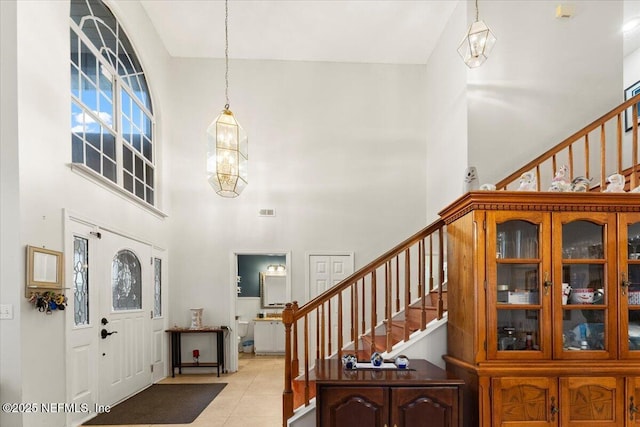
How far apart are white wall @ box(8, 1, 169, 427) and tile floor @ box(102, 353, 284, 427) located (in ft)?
4.10

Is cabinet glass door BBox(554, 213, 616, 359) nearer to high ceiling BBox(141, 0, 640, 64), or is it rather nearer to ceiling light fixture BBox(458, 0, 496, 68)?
ceiling light fixture BBox(458, 0, 496, 68)

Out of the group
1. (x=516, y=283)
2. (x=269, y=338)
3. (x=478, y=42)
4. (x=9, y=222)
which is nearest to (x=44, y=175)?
(x=9, y=222)

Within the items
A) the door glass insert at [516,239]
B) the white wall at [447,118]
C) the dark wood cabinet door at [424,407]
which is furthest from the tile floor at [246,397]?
the white wall at [447,118]

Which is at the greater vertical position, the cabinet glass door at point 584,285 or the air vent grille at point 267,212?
the air vent grille at point 267,212

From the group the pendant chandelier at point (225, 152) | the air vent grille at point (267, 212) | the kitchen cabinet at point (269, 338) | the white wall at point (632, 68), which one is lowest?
the kitchen cabinet at point (269, 338)

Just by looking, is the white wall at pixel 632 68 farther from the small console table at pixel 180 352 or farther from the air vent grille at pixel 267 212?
the small console table at pixel 180 352

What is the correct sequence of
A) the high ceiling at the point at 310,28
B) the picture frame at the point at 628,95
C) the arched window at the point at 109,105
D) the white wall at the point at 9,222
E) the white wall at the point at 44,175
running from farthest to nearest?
the picture frame at the point at 628,95 → the high ceiling at the point at 310,28 → the arched window at the point at 109,105 → the white wall at the point at 44,175 → the white wall at the point at 9,222

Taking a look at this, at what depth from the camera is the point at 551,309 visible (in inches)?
118

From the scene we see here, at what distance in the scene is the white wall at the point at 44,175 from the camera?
11.4 ft

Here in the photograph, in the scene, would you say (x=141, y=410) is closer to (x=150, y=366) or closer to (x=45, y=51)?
(x=150, y=366)

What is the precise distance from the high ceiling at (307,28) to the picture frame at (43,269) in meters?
3.87

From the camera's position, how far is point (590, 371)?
2938 mm

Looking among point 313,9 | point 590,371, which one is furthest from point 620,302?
point 313,9

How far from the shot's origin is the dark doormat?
450 cm
